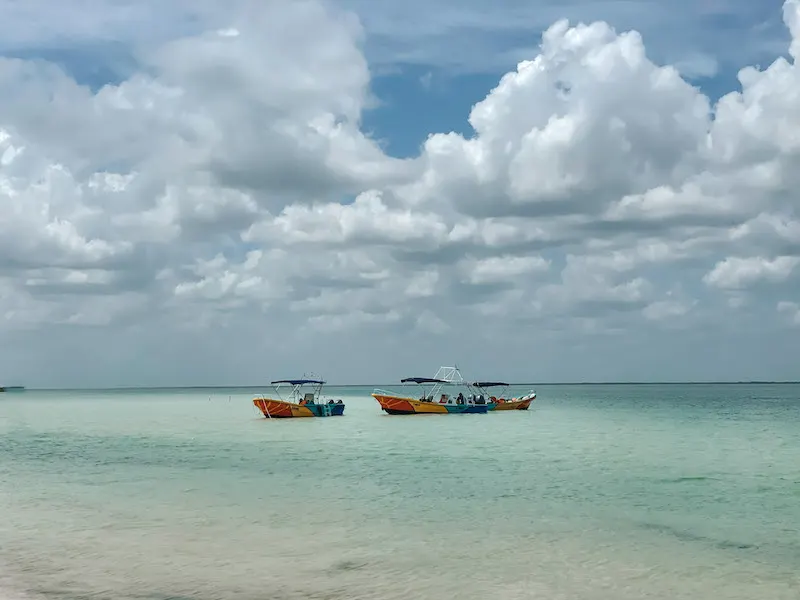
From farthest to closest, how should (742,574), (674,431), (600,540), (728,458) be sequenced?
1. (674,431)
2. (728,458)
3. (600,540)
4. (742,574)

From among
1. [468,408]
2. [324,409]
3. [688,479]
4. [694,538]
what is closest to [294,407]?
[324,409]

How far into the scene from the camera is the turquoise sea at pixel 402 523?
13.4 m

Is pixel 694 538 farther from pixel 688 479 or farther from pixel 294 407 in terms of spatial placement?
pixel 294 407

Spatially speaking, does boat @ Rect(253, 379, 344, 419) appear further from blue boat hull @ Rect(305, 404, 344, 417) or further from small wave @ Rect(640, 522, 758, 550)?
small wave @ Rect(640, 522, 758, 550)

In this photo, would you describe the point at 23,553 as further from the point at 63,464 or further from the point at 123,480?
the point at 63,464

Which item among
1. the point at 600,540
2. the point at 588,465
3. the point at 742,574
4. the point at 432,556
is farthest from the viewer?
the point at 588,465

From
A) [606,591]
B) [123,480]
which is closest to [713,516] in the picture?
[606,591]

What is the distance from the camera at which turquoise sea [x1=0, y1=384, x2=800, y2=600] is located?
1336cm

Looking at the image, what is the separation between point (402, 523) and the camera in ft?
61.5

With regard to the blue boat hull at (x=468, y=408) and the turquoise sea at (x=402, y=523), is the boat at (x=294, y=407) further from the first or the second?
the turquoise sea at (x=402, y=523)

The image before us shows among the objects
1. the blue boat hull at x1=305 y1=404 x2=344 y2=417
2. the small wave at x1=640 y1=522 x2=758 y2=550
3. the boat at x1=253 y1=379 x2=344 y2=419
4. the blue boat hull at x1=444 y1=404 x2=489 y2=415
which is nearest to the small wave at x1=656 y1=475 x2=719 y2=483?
the small wave at x1=640 y1=522 x2=758 y2=550

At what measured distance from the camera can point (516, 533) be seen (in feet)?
57.3

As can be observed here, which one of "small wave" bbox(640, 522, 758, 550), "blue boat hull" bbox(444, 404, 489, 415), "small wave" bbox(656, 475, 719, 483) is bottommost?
"blue boat hull" bbox(444, 404, 489, 415)

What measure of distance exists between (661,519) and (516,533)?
14.9 ft
